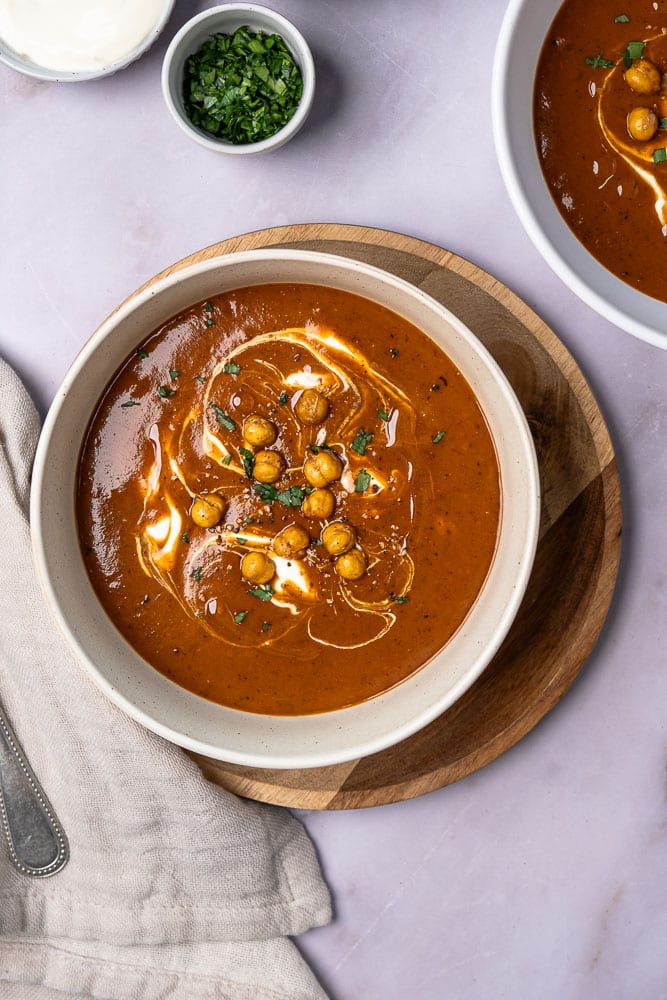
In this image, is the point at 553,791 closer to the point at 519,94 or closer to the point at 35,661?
the point at 35,661

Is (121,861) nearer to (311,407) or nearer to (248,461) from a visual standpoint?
(248,461)

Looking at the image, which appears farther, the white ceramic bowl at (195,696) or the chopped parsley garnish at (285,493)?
the chopped parsley garnish at (285,493)

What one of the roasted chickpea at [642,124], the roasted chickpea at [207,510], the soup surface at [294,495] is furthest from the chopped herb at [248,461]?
the roasted chickpea at [642,124]

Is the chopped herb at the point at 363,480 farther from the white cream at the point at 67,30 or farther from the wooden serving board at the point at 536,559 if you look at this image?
the white cream at the point at 67,30

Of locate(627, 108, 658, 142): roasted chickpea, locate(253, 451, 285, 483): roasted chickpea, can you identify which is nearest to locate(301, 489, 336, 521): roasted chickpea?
locate(253, 451, 285, 483): roasted chickpea

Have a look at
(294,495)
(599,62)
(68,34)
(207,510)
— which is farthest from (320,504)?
(68,34)

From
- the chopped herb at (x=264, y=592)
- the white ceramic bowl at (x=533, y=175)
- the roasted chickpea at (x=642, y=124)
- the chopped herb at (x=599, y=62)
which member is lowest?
the chopped herb at (x=264, y=592)
